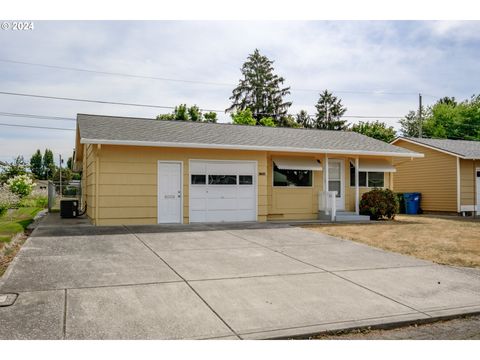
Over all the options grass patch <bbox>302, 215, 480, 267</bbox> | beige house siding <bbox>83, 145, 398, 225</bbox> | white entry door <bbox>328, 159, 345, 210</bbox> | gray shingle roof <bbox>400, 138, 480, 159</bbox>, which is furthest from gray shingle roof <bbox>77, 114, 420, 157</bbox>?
gray shingle roof <bbox>400, 138, 480, 159</bbox>

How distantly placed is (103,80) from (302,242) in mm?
21339

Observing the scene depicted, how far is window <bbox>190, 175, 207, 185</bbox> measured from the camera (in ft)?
45.8

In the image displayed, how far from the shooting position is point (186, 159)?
13836 millimetres

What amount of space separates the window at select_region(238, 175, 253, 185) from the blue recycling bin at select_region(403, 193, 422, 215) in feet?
35.0

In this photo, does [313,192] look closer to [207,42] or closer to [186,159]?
[186,159]

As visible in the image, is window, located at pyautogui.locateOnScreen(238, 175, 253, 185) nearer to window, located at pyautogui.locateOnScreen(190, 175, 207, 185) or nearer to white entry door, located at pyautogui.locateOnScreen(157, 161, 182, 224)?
window, located at pyautogui.locateOnScreen(190, 175, 207, 185)

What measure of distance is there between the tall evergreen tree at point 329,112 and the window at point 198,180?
4133cm

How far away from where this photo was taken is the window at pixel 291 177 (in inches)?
609

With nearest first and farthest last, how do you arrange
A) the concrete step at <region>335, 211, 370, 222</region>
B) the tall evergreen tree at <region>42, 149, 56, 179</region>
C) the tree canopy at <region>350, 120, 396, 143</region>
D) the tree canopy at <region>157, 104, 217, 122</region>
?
the concrete step at <region>335, 211, 370, 222</region>, the tree canopy at <region>157, 104, 217, 122</region>, the tree canopy at <region>350, 120, 396, 143</region>, the tall evergreen tree at <region>42, 149, 56, 179</region>

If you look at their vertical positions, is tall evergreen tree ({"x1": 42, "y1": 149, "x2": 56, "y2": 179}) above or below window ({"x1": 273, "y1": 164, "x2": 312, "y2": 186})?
above

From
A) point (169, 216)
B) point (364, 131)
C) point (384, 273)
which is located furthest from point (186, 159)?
point (364, 131)

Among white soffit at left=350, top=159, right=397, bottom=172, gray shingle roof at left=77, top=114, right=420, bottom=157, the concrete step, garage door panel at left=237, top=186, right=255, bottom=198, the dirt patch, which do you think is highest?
gray shingle roof at left=77, top=114, right=420, bottom=157

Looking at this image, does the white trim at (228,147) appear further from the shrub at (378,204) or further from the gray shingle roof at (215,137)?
the shrub at (378,204)

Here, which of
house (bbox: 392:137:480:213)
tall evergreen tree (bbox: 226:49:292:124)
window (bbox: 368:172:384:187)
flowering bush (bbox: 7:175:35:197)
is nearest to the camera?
window (bbox: 368:172:384:187)
